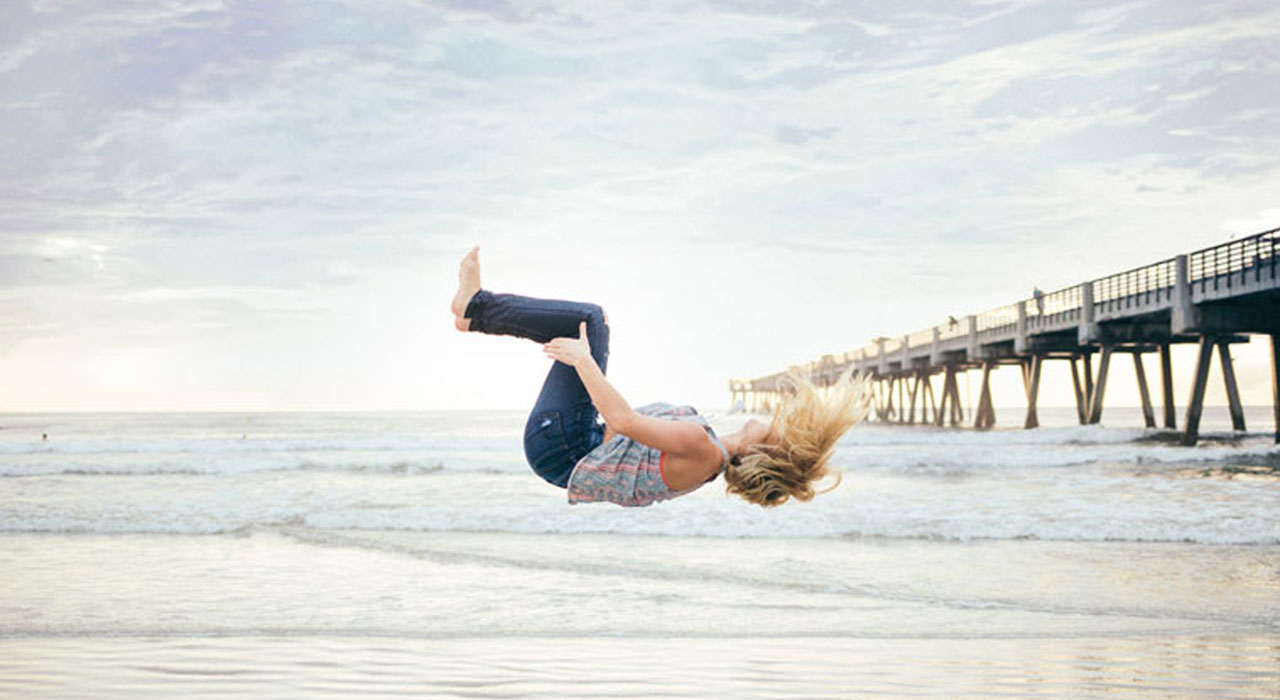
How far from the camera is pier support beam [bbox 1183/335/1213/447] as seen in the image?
81.0 ft

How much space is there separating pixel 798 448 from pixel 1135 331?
29764 millimetres

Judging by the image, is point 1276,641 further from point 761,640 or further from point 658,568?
point 658,568

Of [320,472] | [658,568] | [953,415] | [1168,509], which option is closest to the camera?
[658,568]

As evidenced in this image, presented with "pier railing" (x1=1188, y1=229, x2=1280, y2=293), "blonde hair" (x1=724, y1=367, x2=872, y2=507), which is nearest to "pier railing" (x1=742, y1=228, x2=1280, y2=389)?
"pier railing" (x1=1188, y1=229, x2=1280, y2=293)

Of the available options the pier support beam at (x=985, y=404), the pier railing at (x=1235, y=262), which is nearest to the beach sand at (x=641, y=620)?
the pier railing at (x=1235, y=262)

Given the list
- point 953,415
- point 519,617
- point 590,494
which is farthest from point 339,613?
point 953,415

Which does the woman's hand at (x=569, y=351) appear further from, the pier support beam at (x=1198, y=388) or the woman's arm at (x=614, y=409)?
the pier support beam at (x=1198, y=388)

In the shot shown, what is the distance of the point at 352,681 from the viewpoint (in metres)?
5.32

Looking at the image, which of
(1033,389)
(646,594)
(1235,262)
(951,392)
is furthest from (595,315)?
(951,392)

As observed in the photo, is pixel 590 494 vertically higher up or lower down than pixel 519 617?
higher up

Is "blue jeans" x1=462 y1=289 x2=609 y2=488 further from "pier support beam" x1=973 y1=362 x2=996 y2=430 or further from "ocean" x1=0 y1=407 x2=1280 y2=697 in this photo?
"pier support beam" x1=973 y1=362 x2=996 y2=430

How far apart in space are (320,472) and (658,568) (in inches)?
545

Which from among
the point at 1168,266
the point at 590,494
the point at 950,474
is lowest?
the point at 950,474

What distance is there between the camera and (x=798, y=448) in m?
3.63
